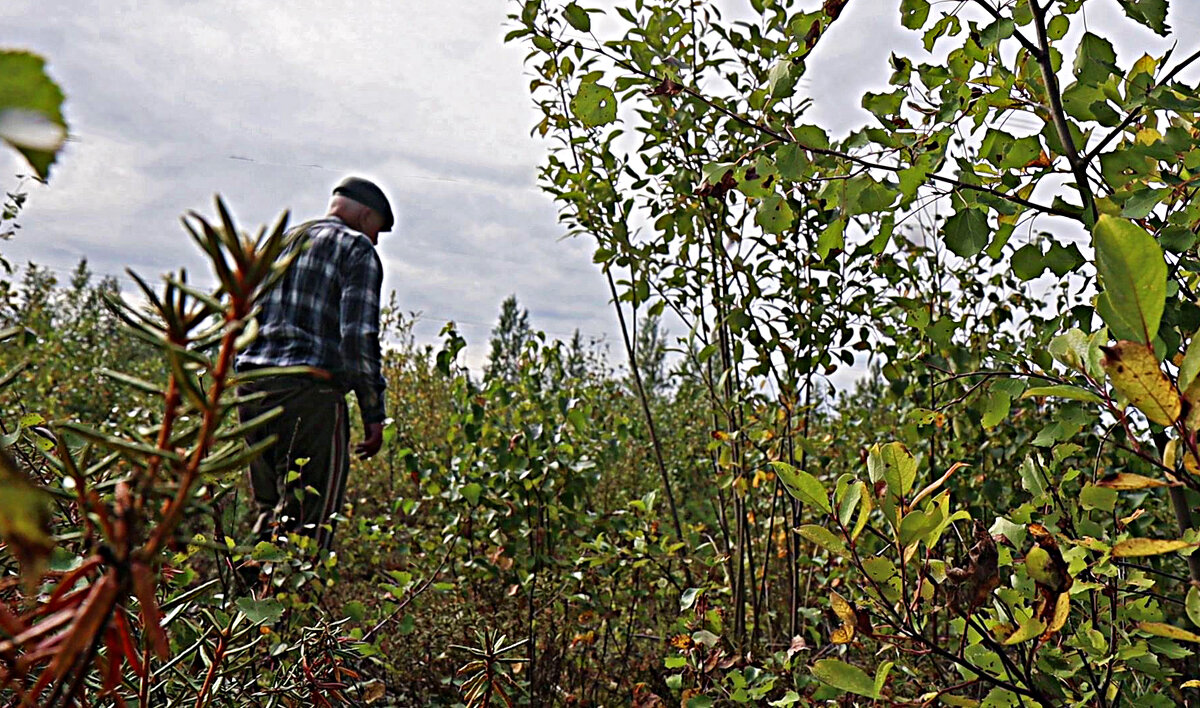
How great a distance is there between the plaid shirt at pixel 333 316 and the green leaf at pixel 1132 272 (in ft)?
10.5

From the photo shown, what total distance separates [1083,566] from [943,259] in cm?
169

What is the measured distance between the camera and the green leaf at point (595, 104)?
4.35ft

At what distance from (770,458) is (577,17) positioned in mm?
1063

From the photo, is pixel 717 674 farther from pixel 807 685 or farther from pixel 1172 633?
pixel 1172 633

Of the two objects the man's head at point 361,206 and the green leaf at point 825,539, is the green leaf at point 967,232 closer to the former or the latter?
the green leaf at point 825,539

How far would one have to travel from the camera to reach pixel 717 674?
5.96 ft

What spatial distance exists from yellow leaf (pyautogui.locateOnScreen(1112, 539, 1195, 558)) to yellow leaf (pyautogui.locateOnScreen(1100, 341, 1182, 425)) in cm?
12

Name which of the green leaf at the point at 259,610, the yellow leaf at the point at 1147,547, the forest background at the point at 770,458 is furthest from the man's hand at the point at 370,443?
the yellow leaf at the point at 1147,547

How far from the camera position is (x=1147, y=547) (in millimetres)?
666

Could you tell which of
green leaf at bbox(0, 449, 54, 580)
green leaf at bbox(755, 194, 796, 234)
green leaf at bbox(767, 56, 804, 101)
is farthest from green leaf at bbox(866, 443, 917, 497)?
green leaf at bbox(0, 449, 54, 580)

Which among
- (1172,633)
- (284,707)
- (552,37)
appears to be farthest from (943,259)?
(284,707)

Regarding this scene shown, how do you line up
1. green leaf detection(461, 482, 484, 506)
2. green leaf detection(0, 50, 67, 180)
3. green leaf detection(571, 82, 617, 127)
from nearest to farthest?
green leaf detection(0, 50, 67, 180) < green leaf detection(571, 82, 617, 127) < green leaf detection(461, 482, 484, 506)

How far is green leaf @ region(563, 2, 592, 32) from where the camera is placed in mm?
1463

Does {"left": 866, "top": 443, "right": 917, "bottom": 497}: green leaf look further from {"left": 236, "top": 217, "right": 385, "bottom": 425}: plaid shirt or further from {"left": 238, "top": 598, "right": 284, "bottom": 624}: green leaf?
{"left": 236, "top": 217, "right": 385, "bottom": 425}: plaid shirt
